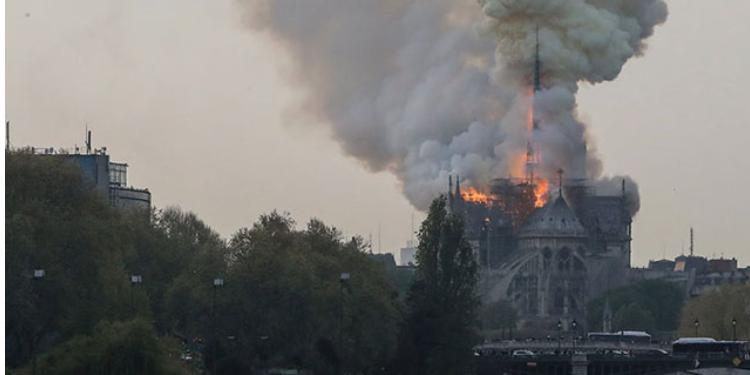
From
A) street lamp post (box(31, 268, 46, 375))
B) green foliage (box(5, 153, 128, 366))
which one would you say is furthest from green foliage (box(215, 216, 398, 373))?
street lamp post (box(31, 268, 46, 375))

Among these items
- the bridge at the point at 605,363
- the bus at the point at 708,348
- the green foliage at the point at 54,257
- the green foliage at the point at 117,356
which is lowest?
the bridge at the point at 605,363

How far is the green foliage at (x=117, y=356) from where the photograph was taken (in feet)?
336

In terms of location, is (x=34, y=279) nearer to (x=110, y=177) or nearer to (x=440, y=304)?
(x=440, y=304)

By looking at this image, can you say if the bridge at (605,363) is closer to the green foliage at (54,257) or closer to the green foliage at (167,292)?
the green foliage at (167,292)

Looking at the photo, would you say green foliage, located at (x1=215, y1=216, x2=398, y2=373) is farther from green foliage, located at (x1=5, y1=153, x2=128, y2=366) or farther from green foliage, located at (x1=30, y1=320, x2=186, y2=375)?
green foliage, located at (x1=30, y1=320, x2=186, y2=375)

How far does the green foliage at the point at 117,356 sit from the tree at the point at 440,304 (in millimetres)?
33360

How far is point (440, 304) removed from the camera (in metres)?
141

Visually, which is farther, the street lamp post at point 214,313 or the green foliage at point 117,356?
the street lamp post at point 214,313

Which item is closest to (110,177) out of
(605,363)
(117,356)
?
(605,363)

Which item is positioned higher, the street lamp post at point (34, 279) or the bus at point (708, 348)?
the street lamp post at point (34, 279)

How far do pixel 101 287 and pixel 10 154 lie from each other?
32.7 feet

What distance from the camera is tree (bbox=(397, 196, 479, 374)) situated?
137375 millimetres

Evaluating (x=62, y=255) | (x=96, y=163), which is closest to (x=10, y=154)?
(x=62, y=255)

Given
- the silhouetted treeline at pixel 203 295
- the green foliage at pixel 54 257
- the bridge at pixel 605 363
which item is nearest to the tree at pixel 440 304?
the silhouetted treeline at pixel 203 295
